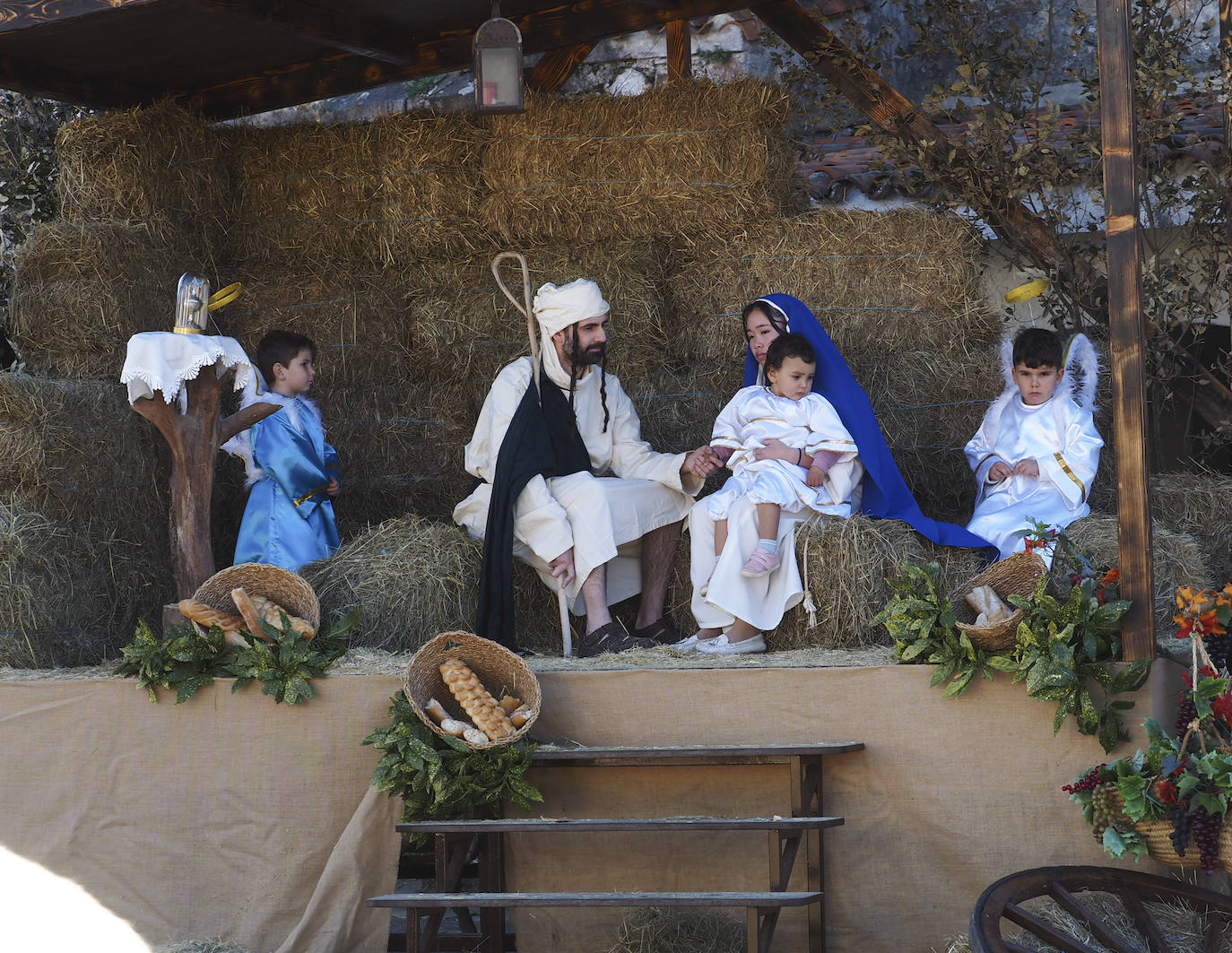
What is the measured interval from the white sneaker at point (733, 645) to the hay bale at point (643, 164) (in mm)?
2227

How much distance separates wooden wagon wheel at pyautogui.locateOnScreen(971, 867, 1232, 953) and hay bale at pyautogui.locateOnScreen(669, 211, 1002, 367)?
288 cm

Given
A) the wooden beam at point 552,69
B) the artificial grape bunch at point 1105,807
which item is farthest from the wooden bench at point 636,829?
the wooden beam at point 552,69

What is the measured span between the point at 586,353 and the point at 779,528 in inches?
48.5

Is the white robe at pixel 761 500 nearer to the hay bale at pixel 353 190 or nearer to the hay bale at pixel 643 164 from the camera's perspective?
the hay bale at pixel 643 164

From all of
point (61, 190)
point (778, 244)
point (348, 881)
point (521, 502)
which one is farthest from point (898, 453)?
point (61, 190)

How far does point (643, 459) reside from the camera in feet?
20.0

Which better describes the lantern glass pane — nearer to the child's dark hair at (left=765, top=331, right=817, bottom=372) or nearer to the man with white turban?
the man with white turban

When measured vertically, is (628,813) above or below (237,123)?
below

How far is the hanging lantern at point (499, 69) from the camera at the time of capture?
5.45m

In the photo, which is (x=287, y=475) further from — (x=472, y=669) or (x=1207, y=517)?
(x=1207, y=517)

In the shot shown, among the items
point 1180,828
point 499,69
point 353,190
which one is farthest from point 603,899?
point 353,190

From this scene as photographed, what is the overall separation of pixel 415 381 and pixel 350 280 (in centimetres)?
59

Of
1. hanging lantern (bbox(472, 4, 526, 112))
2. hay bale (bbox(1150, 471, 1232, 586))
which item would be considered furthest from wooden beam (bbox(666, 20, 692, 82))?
hay bale (bbox(1150, 471, 1232, 586))

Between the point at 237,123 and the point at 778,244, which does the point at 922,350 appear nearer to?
the point at 778,244
